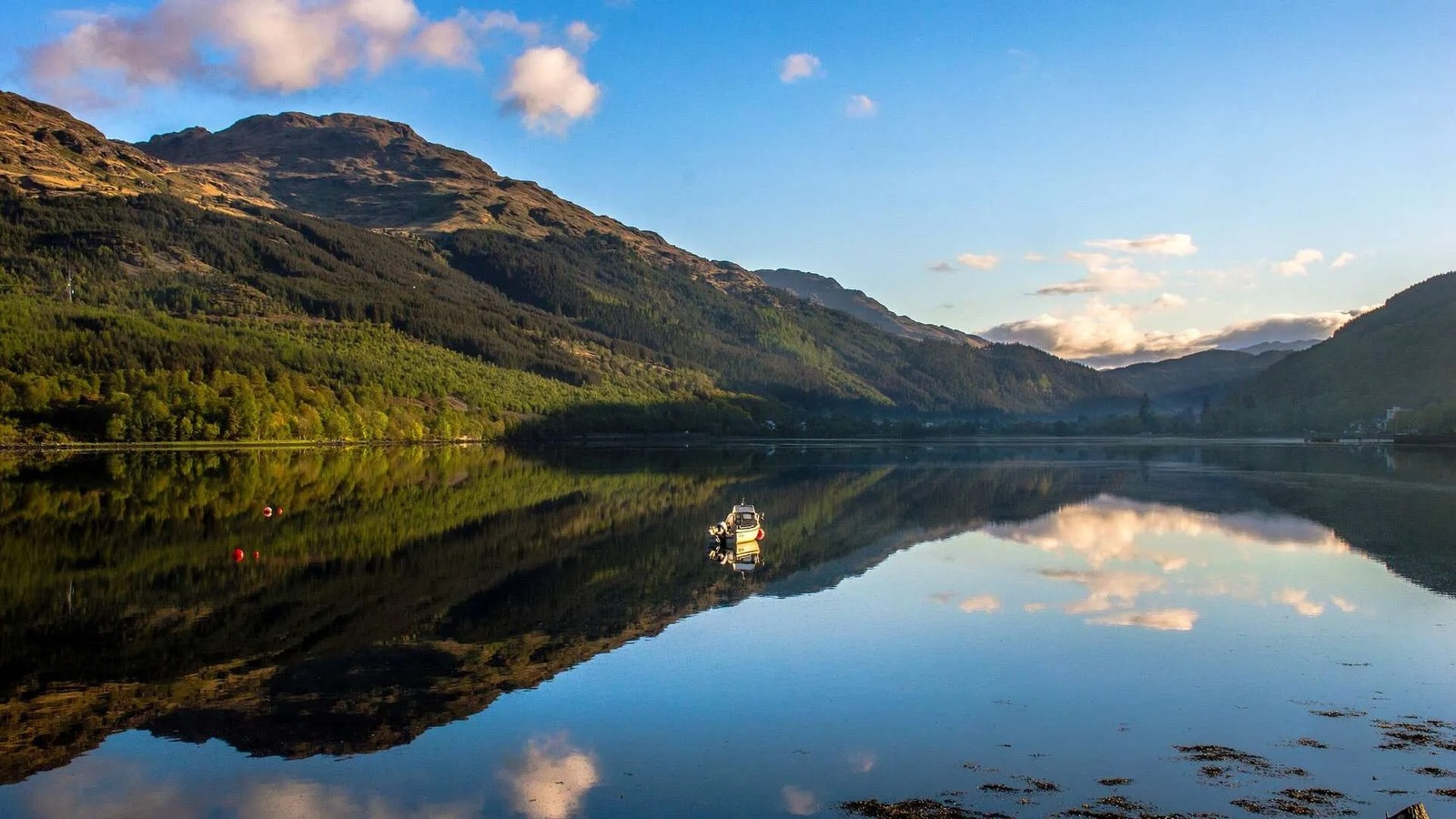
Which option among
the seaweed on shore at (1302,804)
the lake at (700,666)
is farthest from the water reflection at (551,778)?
the seaweed on shore at (1302,804)

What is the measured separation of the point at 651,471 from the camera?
123938mm

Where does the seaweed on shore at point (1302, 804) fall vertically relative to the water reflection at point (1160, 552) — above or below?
below

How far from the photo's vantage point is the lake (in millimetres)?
20875

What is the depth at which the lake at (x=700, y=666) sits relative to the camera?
20.9 m

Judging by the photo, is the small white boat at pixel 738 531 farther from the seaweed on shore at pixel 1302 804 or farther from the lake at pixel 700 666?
the seaweed on shore at pixel 1302 804

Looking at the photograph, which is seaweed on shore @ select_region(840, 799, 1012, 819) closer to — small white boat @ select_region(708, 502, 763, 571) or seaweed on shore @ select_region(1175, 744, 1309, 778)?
seaweed on shore @ select_region(1175, 744, 1309, 778)

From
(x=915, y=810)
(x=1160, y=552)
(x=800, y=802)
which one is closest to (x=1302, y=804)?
(x=915, y=810)

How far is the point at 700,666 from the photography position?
31.4 m

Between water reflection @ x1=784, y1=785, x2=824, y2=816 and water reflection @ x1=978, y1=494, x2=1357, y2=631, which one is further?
water reflection @ x1=978, y1=494, x2=1357, y2=631

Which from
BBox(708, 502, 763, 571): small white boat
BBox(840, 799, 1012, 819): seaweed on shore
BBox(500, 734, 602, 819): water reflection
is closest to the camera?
BBox(840, 799, 1012, 819): seaweed on shore

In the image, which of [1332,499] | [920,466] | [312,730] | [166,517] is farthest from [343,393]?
[312,730]

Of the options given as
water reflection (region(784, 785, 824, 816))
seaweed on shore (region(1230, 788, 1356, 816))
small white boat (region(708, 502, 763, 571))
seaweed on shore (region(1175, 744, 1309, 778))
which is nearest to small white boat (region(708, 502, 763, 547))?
small white boat (region(708, 502, 763, 571))

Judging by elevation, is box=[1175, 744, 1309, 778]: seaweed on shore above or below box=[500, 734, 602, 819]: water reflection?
below

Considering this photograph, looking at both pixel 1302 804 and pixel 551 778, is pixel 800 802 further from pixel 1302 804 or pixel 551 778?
pixel 1302 804
